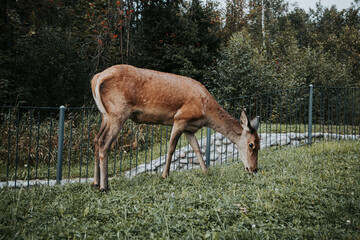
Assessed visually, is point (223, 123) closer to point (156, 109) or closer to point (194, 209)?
point (156, 109)

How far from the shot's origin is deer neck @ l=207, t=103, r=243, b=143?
5.32m

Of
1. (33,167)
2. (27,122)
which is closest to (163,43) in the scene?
(27,122)

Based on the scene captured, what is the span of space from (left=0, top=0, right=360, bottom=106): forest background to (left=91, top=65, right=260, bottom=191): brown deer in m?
7.13

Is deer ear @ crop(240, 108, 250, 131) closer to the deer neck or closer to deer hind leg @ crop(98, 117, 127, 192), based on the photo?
the deer neck

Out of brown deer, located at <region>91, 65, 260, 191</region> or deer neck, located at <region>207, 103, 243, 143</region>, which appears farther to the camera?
deer neck, located at <region>207, 103, 243, 143</region>

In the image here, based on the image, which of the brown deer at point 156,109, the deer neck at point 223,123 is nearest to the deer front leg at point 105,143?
the brown deer at point 156,109

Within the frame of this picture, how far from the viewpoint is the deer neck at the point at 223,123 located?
532 centimetres

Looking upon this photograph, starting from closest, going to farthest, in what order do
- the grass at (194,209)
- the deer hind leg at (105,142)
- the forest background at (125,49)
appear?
the grass at (194,209)
the deer hind leg at (105,142)
the forest background at (125,49)

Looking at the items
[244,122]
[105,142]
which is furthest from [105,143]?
[244,122]

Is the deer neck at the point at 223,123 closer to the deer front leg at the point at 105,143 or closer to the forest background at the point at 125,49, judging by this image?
the deer front leg at the point at 105,143

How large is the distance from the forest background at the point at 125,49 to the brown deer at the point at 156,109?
713 centimetres

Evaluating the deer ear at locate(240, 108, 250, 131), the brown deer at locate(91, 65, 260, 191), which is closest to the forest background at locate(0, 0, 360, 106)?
the brown deer at locate(91, 65, 260, 191)

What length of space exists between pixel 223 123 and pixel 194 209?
241 centimetres

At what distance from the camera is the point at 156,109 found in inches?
185
